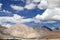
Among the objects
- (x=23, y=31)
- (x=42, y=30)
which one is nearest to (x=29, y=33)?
(x=23, y=31)

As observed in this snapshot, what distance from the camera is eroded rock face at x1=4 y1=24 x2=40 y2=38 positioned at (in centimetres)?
709

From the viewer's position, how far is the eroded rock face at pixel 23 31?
23.3 feet

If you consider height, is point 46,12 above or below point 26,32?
above

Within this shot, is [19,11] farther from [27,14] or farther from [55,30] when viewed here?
[55,30]

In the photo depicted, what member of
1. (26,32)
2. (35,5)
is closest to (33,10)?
(35,5)

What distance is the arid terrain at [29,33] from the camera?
709 cm

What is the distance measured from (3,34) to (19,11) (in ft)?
2.32

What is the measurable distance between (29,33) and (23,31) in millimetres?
158

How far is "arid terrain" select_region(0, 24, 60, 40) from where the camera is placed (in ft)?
23.2

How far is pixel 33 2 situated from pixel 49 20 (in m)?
0.61

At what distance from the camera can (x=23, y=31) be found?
709 centimetres

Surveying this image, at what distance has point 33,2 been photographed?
7172mm

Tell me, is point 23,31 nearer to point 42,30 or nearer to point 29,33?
point 29,33

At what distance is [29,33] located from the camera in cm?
709
